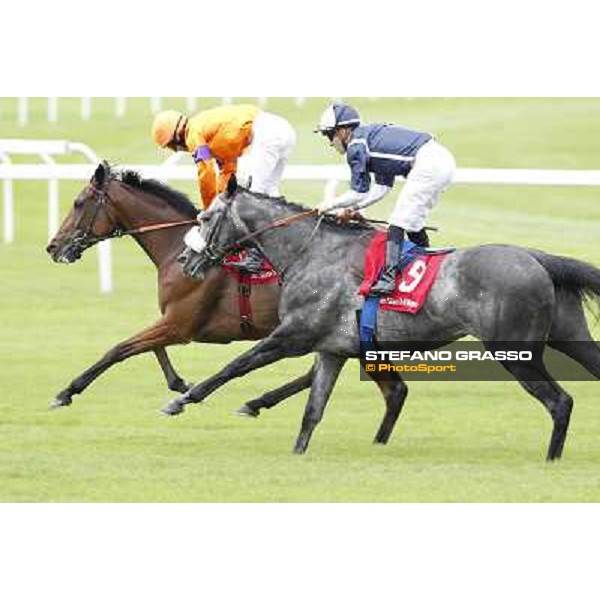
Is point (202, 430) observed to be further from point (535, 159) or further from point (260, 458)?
point (535, 159)

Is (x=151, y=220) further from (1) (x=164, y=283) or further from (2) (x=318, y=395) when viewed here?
(2) (x=318, y=395)

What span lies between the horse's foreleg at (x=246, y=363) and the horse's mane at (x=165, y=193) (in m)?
1.84

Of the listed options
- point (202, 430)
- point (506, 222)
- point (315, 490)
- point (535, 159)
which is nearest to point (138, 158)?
point (535, 159)

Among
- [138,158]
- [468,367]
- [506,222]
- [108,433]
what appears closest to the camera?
[108,433]

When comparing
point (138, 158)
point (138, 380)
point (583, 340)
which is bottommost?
point (138, 158)

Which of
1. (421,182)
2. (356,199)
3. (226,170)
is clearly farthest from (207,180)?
(421,182)

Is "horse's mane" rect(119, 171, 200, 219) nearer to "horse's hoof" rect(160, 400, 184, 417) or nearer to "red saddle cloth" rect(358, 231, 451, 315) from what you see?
"horse's hoof" rect(160, 400, 184, 417)

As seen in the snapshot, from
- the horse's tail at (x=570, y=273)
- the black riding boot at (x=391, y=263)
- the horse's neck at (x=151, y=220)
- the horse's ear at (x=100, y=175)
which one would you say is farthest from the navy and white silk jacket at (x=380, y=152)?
the horse's ear at (x=100, y=175)

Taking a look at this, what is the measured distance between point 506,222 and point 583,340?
13685mm

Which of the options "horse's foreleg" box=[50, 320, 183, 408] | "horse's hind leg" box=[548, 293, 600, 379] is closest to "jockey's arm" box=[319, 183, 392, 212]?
"horse's hind leg" box=[548, 293, 600, 379]

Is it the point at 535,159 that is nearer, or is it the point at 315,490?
the point at 315,490

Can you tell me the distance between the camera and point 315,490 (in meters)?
9.20

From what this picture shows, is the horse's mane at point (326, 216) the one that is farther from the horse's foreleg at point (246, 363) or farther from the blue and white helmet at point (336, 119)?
the horse's foreleg at point (246, 363)

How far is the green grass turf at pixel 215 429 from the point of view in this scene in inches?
367
